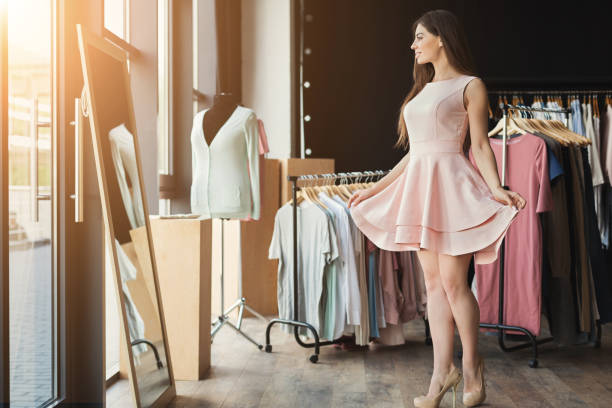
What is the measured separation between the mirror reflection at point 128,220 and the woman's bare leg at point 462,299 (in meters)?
1.32

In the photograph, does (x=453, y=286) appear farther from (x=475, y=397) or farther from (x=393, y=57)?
(x=393, y=57)

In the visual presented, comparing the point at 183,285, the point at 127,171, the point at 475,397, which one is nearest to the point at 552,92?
the point at 475,397

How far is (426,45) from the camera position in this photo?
262 centimetres

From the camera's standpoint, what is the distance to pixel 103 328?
246 cm

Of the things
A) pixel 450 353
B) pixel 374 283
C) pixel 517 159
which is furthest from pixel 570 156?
pixel 450 353

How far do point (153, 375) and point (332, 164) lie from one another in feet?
9.72

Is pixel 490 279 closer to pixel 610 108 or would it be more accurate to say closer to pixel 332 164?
pixel 332 164

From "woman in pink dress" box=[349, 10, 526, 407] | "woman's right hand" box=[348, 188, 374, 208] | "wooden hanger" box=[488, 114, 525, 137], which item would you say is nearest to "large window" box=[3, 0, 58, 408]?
"woman's right hand" box=[348, 188, 374, 208]

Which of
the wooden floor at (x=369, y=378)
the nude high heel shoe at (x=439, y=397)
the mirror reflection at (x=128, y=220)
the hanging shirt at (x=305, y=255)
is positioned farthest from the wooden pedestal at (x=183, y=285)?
the nude high heel shoe at (x=439, y=397)

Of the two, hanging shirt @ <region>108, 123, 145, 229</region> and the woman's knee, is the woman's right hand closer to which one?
the woman's knee

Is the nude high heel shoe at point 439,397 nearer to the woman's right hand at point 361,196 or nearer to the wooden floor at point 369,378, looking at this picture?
the wooden floor at point 369,378

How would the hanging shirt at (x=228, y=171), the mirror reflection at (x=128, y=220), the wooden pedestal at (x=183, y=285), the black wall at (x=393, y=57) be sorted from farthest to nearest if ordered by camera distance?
the black wall at (x=393, y=57)
the hanging shirt at (x=228, y=171)
the wooden pedestal at (x=183, y=285)
the mirror reflection at (x=128, y=220)

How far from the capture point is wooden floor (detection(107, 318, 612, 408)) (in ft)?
9.00

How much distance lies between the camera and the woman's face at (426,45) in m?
2.60
